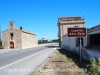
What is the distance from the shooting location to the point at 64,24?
1944 inches

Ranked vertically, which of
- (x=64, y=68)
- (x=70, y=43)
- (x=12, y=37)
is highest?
(x=12, y=37)

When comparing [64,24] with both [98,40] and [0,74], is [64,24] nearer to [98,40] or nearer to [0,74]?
[98,40]

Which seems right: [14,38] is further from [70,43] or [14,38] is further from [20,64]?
[20,64]

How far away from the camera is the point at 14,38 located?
48.2 meters

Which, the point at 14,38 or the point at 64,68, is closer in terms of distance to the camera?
the point at 64,68

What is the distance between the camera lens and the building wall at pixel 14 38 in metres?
47.7

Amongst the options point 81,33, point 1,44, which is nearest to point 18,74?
point 81,33

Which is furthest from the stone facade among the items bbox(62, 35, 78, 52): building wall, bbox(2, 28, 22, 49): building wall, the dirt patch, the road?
the dirt patch

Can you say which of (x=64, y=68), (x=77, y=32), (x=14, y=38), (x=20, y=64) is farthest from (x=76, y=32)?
(x=14, y=38)

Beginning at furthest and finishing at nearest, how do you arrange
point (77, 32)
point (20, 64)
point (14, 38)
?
point (14, 38) → point (77, 32) → point (20, 64)

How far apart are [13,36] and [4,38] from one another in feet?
10.2

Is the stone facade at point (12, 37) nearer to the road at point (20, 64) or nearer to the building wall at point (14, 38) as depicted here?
the building wall at point (14, 38)

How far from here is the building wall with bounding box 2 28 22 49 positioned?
4766 cm

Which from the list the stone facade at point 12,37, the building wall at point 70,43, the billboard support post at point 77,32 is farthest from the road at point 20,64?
the stone facade at point 12,37
